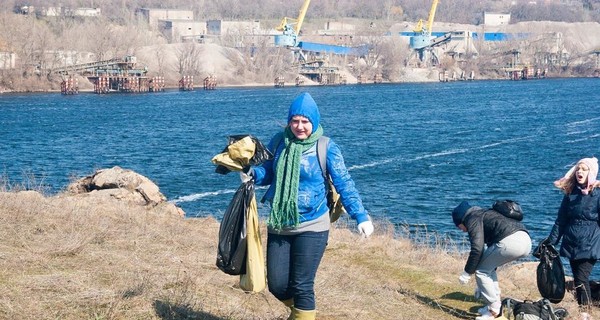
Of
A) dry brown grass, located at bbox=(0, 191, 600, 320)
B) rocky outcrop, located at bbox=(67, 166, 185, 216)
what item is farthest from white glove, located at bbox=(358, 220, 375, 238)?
rocky outcrop, located at bbox=(67, 166, 185, 216)

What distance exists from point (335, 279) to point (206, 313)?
76.4 inches

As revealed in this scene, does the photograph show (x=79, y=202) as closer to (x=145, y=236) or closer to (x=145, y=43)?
(x=145, y=236)

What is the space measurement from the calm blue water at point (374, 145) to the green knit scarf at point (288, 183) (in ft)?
39.3

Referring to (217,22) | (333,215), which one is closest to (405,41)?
(217,22)

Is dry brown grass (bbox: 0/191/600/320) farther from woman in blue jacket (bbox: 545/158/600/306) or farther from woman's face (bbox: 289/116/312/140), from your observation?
woman's face (bbox: 289/116/312/140)

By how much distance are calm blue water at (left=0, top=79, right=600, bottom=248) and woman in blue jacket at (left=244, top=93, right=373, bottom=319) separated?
12.0 m

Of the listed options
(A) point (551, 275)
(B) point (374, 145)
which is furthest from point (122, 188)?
(B) point (374, 145)

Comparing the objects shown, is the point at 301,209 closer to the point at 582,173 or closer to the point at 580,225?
the point at 582,173

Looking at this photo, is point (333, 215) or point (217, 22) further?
point (217, 22)

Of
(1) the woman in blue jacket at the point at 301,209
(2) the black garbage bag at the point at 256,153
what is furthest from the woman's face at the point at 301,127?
(2) the black garbage bag at the point at 256,153

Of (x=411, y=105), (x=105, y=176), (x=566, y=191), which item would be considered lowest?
(x=411, y=105)

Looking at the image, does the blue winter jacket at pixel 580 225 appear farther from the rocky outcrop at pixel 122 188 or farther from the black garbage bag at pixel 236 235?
the rocky outcrop at pixel 122 188

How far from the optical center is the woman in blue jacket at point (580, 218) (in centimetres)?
715

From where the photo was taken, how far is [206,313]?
239 inches
